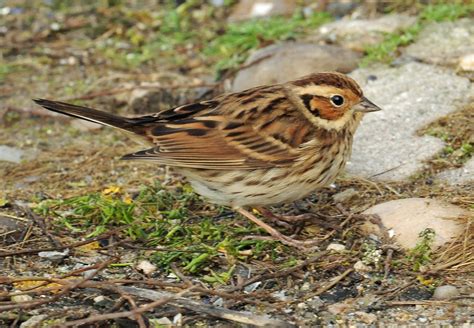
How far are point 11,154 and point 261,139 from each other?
1.98m

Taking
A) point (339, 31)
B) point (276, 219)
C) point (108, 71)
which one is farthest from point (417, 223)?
point (108, 71)

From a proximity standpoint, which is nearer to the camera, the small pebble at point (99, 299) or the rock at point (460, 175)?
the small pebble at point (99, 299)

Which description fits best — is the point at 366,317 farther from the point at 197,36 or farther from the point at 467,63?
the point at 197,36

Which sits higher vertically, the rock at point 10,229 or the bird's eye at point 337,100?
the bird's eye at point 337,100

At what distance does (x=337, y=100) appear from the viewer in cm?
467

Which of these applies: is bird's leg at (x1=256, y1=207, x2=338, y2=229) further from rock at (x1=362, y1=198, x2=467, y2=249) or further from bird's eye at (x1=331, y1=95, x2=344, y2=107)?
bird's eye at (x1=331, y1=95, x2=344, y2=107)

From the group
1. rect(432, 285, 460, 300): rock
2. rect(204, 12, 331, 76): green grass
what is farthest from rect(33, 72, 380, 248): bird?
rect(204, 12, 331, 76): green grass

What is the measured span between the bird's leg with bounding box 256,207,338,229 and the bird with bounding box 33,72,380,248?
3.4 inches

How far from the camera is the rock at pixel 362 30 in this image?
6883 millimetres

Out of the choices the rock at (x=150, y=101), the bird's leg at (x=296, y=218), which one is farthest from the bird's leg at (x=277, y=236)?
the rock at (x=150, y=101)

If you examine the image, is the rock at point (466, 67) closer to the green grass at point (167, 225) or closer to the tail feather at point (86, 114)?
the green grass at point (167, 225)

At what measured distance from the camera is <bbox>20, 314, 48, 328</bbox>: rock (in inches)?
146

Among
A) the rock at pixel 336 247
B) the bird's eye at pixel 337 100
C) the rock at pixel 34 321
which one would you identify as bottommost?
the rock at pixel 336 247

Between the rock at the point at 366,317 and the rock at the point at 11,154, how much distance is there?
8.99ft
